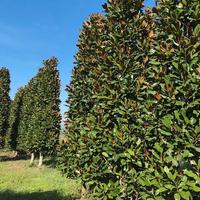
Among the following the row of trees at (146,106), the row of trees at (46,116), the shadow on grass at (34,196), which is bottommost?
the shadow on grass at (34,196)

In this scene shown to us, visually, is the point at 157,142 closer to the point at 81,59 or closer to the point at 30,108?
the point at 81,59

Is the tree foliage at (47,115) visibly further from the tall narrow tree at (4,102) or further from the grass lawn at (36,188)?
the tall narrow tree at (4,102)

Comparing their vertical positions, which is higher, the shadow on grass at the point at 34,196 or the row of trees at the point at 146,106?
the row of trees at the point at 146,106

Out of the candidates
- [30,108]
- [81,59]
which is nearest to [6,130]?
[30,108]

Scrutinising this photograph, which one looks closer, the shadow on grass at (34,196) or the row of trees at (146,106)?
the row of trees at (146,106)

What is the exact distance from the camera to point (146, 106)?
32.1 ft

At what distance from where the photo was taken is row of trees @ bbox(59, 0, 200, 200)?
8555mm

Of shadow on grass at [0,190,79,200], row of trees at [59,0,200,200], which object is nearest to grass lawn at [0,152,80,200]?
shadow on grass at [0,190,79,200]

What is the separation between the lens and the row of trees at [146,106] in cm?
855

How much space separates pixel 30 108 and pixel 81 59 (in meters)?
Answer: 32.4

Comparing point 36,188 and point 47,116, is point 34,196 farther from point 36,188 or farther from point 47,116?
point 47,116

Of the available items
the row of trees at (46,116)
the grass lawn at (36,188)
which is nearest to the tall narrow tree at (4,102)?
the row of trees at (46,116)

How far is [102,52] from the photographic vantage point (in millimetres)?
13094

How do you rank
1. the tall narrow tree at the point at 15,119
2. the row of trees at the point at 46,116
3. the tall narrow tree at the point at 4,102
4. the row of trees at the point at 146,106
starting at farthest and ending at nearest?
the tall narrow tree at the point at 15,119
the tall narrow tree at the point at 4,102
the row of trees at the point at 46,116
the row of trees at the point at 146,106
